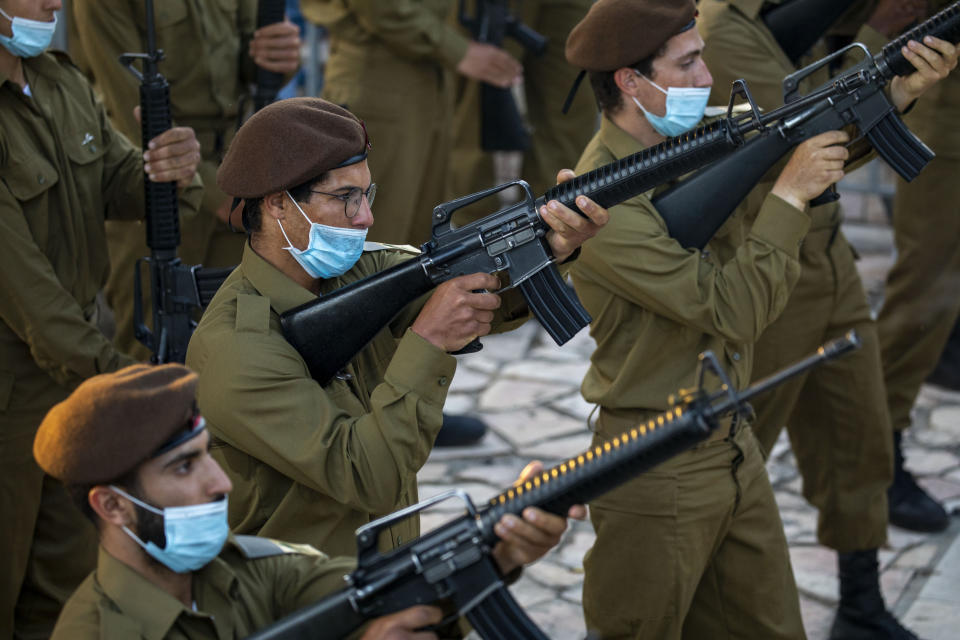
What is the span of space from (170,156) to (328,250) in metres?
1.23

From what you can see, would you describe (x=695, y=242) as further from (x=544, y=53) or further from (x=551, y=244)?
(x=544, y=53)

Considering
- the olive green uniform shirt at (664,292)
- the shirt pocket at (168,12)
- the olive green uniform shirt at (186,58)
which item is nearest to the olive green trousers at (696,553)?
the olive green uniform shirt at (664,292)

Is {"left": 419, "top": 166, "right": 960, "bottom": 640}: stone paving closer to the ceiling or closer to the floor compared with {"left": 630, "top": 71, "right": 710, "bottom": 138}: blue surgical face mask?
closer to the floor

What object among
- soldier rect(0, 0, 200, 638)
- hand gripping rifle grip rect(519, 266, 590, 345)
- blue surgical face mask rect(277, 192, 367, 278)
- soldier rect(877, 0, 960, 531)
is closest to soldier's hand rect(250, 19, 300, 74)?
soldier rect(0, 0, 200, 638)

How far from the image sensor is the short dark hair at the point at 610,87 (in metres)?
3.94

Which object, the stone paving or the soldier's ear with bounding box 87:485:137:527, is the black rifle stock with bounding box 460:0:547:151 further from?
the soldier's ear with bounding box 87:485:137:527

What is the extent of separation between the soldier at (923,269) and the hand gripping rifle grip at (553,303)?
279 cm

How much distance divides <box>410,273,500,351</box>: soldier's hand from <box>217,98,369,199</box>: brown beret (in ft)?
1.37

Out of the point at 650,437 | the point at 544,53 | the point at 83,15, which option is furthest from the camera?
the point at 544,53

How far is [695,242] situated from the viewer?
3.79 m

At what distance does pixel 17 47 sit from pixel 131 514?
82.7 inches

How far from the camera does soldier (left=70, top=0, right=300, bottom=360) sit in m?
5.16

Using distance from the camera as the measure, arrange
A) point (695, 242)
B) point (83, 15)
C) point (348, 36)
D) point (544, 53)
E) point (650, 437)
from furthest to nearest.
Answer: point (544, 53)
point (348, 36)
point (83, 15)
point (695, 242)
point (650, 437)

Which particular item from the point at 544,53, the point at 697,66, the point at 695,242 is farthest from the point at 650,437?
the point at 544,53
